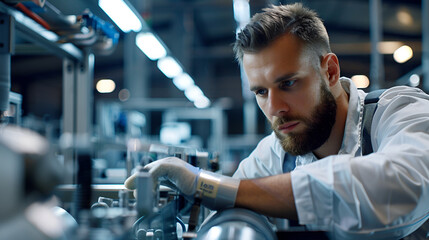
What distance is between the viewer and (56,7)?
1493mm

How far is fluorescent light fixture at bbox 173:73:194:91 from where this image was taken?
12.7ft

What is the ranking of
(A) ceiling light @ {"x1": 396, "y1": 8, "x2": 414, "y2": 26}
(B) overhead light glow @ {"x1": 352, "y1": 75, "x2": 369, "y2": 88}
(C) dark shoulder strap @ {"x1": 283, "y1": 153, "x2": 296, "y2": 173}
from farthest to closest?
(B) overhead light glow @ {"x1": 352, "y1": 75, "x2": 369, "y2": 88} → (A) ceiling light @ {"x1": 396, "y1": 8, "x2": 414, "y2": 26} → (C) dark shoulder strap @ {"x1": 283, "y1": 153, "x2": 296, "y2": 173}

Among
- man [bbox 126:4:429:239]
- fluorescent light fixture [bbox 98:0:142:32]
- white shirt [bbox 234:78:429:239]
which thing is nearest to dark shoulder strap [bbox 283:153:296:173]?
man [bbox 126:4:429:239]

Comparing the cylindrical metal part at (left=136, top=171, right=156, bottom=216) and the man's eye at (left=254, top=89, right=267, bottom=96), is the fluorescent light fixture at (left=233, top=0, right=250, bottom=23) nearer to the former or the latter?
the man's eye at (left=254, top=89, right=267, bottom=96)

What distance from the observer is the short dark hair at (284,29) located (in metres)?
1.22

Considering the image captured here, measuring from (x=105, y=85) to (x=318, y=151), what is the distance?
35.7 ft

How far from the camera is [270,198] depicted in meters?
0.82

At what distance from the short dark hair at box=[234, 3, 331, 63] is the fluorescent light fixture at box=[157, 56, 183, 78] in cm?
177

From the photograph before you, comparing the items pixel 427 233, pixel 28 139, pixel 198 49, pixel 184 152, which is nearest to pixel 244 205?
pixel 184 152

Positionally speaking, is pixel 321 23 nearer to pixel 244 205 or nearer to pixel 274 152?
pixel 274 152

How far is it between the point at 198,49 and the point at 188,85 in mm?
4735

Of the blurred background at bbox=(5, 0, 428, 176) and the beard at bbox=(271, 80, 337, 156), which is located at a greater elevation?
the blurred background at bbox=(5, 0, 428, 176)

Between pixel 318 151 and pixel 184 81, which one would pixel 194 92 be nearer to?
pixel 184 81

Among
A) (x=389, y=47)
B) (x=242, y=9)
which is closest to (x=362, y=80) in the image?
(x=389, y=47)
